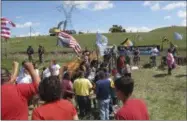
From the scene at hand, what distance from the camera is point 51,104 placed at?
4.91 m

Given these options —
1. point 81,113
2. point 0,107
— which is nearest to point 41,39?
point 81,113

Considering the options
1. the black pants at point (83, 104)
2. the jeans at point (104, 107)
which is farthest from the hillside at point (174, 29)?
the jeans at point (104, 107)

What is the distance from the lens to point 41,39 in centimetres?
8181

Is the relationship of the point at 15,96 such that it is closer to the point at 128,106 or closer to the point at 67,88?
the point at 128,106

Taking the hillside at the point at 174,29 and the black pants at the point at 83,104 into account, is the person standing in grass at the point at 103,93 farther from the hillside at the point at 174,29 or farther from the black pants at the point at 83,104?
the hillside at the point at 174,29

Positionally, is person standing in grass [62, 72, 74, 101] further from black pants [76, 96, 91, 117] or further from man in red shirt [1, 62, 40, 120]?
man in red shirt [1, 62, 40, 120]

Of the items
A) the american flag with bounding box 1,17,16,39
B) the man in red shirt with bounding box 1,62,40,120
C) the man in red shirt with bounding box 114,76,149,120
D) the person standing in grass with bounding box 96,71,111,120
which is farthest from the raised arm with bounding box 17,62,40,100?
the american flag with bounding box 1,17,16,39

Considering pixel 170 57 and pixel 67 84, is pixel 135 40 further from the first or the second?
pixel 67 84

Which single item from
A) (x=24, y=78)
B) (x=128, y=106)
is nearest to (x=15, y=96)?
(x=128, y=106)

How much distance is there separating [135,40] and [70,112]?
7412cm

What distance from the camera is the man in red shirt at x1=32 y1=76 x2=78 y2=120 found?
486cm

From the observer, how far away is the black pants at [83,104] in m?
13.1

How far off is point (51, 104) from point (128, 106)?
0.92 meters

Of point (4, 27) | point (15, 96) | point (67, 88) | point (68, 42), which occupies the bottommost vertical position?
point (67, 88)
